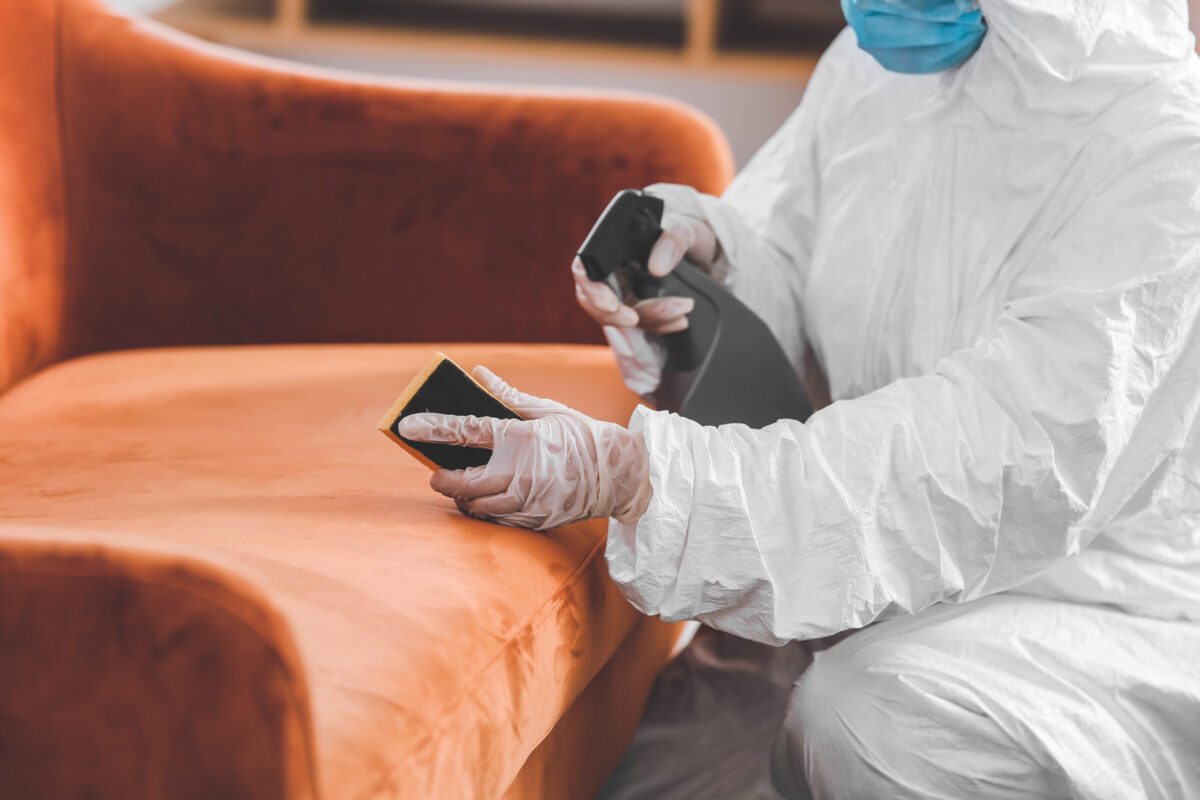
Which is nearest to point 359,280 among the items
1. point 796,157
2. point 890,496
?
point 796,157

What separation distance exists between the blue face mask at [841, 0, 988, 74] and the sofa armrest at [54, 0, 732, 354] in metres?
0.39

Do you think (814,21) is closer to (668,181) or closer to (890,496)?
(668,181)

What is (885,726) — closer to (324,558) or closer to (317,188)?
(324,558)

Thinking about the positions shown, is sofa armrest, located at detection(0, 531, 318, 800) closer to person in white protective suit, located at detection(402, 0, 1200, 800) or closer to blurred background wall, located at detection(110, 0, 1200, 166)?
person in white protective suit, located at detection(402, 0, 1200, 800)

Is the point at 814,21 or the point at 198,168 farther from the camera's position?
the point at 814,21

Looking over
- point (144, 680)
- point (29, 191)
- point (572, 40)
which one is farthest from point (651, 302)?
point (572, 40)

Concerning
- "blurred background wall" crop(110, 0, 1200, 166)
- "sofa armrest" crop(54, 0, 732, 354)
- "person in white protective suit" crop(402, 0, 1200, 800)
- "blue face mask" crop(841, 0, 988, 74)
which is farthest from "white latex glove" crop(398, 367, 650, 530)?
"blurred background wall" crop(110, 0, 1200, 166)

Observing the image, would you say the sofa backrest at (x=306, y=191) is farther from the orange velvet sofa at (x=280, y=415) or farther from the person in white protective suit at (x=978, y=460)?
the person in white protective suit at (x=978, y=460)

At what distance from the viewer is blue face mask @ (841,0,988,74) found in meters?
0.76

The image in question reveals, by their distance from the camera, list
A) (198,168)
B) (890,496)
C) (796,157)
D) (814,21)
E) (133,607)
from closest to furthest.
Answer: (133,607) < (890,496) < (796,157) < (198,168) < (814,21)

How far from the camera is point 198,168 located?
3.75 feet

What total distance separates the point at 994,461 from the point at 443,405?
1.12ft

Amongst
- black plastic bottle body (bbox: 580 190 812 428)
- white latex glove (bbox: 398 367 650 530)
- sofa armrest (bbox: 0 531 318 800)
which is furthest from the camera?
black plastic bottle body (bbox: 580 190 812 428)

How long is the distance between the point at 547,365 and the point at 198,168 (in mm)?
435
